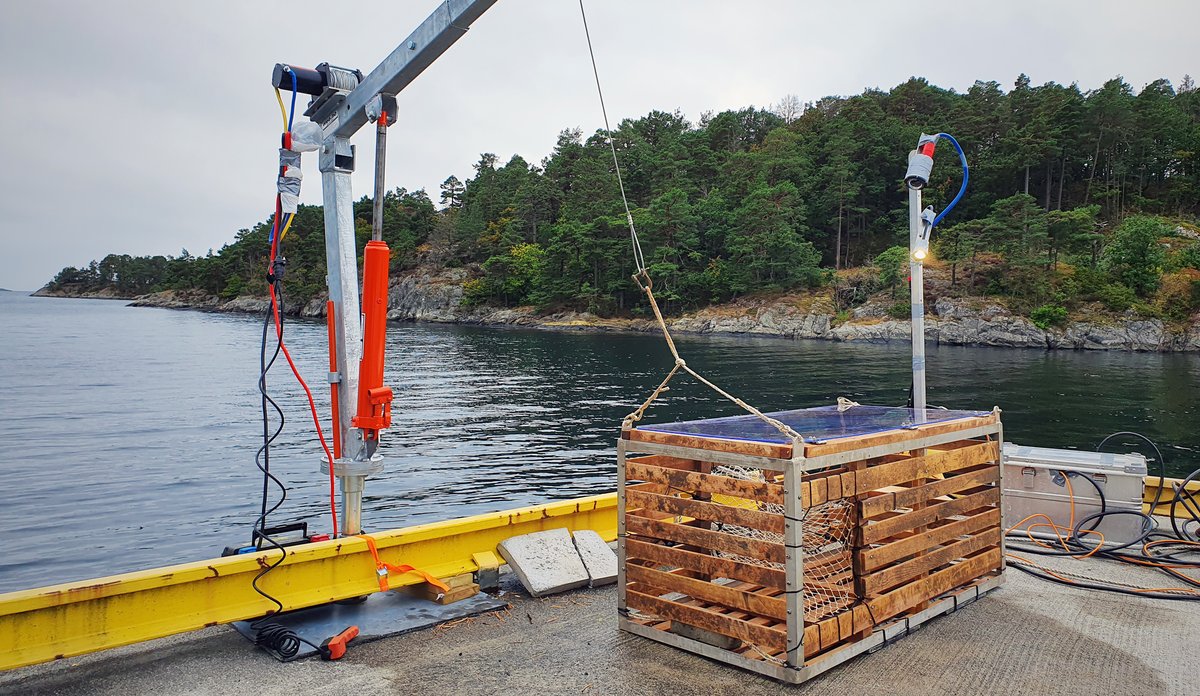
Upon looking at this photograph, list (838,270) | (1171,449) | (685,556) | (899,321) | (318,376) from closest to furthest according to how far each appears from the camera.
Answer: (685,556) → (1171,449) → (318,376) → (899,321) → (838,270)

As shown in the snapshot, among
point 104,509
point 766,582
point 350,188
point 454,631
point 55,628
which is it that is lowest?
point 104,509

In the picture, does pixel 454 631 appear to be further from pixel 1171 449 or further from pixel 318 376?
pixel 318 376

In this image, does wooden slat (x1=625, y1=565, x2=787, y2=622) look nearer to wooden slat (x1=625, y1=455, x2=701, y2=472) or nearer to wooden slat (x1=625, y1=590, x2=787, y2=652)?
wooden slat (x1=625, y1=590, x2=787, y2=652)

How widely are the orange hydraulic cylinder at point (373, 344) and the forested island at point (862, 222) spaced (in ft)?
196

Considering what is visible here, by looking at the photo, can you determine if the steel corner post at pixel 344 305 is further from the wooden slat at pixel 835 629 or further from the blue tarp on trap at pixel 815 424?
the wooden slat at pixel 835 629

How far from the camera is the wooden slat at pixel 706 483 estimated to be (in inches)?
170

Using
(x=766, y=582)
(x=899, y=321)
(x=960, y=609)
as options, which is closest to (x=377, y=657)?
(x=766, y=582)

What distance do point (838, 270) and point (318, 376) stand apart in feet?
183

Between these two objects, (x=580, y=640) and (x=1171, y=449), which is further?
(x=1171, y=449)

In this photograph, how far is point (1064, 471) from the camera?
7.14m

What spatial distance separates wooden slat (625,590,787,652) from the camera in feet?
14.1

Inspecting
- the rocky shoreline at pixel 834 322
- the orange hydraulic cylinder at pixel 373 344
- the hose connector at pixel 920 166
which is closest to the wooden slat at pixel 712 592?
the orange hydraulic cylinder at pixel 373 344

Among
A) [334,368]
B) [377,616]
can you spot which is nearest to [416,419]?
[334,368]

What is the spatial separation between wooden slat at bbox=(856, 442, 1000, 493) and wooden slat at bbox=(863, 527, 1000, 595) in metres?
0.53
